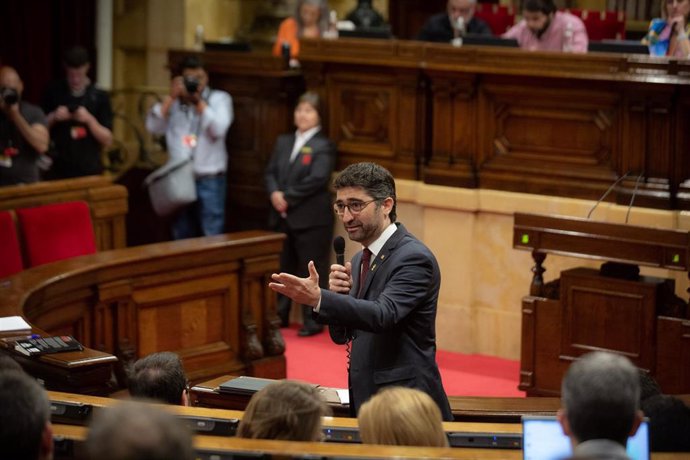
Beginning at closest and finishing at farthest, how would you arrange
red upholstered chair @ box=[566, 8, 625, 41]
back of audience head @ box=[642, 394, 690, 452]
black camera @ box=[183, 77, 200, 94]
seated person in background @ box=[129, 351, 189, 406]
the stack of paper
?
back of audience head @ box=[642, 394, 690, 452] < seated person in background @ box=[129, 351, 189, 406] < the stack of paper < black camera @ box=[183, 77, 200, 94] < red upholstered chair @ box=[566, 8, 625, 41]

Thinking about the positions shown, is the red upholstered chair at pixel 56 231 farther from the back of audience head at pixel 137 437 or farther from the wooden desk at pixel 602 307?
the back of audience head at pixel 137 437

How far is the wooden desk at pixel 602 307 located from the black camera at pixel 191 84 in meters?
2.62

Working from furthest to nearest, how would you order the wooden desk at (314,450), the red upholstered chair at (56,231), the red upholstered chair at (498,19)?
1. the red upholstered chair at (498,19)
2. the red upholstered chair at (56,231)
3. the wooden desk at (314,450)

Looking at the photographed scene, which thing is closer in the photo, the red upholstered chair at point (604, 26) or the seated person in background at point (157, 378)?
the seated person in background at point (157, 378)

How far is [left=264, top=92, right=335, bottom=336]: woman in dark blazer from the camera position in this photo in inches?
320

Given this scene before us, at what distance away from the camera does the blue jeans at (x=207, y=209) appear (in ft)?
27.9

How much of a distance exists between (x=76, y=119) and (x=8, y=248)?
180cm

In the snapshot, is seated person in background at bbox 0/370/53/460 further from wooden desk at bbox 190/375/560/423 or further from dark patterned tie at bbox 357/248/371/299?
wooden desk at bbox 190/375/560/423

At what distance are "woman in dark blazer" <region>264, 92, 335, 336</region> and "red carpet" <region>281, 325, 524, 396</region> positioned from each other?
315mm

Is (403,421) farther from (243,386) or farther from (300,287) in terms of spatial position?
(243,386)

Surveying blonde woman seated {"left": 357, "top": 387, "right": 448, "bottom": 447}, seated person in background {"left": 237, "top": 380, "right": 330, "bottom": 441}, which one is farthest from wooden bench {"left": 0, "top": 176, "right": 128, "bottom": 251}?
blonde woman seated {"left": 357, "top": 387, "right": 448, "bottom": 447}

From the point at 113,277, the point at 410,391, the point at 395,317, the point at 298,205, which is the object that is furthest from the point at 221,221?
the point at 410,391

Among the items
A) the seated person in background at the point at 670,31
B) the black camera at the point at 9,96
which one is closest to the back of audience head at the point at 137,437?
the seated person in background at the point at 670,31

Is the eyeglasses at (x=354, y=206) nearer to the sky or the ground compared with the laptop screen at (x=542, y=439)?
nearer to the sky
